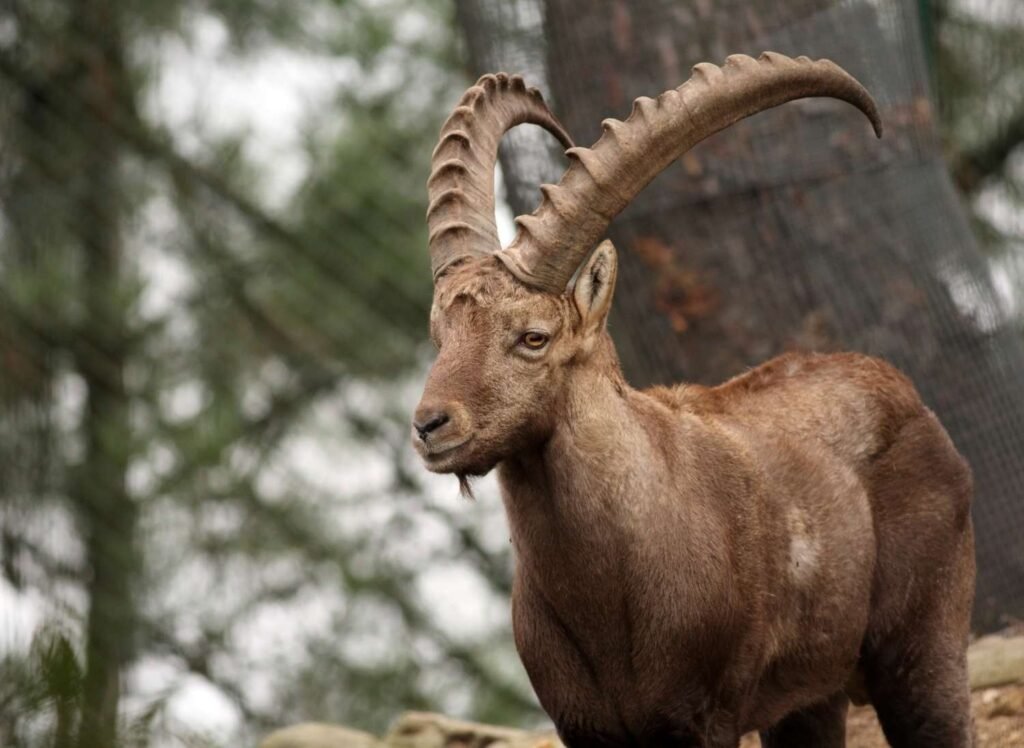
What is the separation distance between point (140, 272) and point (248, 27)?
2436mm

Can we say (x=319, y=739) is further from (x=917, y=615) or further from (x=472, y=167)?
(x=472, y=167)

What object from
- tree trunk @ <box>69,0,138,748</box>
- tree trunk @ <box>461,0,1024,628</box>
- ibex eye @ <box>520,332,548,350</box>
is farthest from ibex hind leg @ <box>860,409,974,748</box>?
tree trunk @ <box>69,0,138,748</box>

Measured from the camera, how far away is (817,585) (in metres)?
4.79

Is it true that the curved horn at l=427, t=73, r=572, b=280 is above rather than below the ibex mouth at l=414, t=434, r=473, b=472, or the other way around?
above

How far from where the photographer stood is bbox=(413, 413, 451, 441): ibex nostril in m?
3.94

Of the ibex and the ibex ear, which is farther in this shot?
the ibex ear

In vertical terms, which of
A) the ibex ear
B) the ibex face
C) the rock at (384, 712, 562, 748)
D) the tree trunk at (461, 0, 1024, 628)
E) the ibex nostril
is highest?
the tree trunk at (461, 0, 1024, 628)

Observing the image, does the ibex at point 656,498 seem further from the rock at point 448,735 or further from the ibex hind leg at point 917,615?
the rock at point 448,735

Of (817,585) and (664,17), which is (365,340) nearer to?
(664,17)

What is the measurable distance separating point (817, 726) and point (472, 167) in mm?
2314

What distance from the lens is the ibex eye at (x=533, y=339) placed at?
421 cm

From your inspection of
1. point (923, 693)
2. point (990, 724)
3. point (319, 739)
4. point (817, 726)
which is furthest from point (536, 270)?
point (319, 739)

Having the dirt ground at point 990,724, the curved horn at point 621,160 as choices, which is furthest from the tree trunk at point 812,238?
the curved horn at point 621,160

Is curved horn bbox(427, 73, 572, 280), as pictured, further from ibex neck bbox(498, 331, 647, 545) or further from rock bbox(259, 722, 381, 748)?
rock bbox(259, 722, 381, 748)
